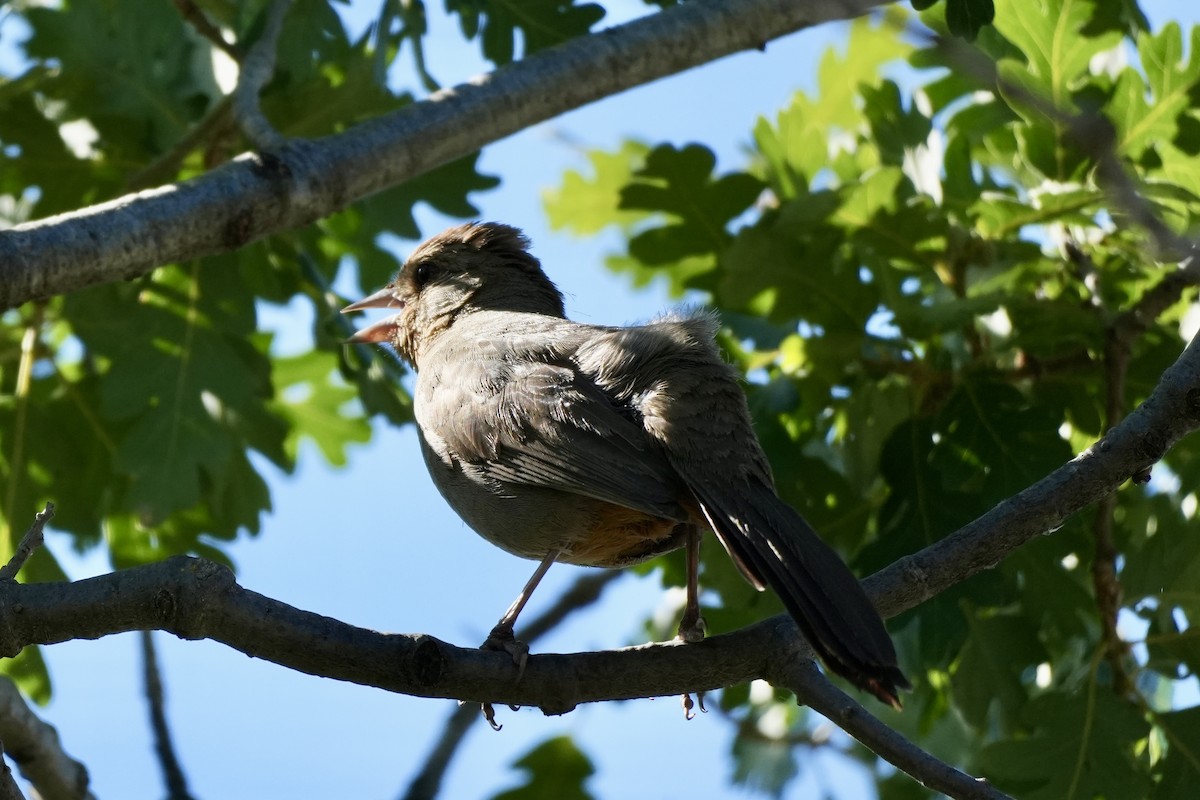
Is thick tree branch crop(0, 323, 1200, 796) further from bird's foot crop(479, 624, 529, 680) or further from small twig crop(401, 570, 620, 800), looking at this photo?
small twig crop(401, 570, 620, 800)

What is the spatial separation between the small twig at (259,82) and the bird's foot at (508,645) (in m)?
1.62

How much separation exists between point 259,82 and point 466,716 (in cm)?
238

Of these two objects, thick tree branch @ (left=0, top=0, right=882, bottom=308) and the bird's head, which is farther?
the bird's head

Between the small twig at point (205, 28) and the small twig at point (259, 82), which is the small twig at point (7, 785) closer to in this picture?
the small twig at point (259, 82)

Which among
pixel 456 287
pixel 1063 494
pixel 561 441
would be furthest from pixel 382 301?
pixel 1063 494

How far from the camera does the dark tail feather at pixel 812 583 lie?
10.3ft

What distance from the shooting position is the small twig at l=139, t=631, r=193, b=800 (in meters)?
4.75

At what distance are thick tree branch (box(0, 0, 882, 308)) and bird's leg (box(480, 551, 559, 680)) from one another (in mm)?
1273

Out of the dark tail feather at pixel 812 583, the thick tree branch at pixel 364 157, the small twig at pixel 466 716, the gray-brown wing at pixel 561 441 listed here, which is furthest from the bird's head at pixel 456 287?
the dark tail feather at pixel 812 583

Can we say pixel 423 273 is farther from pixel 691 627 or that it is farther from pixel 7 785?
pixel 7 785

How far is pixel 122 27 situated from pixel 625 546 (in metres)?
3.04

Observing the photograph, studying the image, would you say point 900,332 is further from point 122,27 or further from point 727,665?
point 122,27

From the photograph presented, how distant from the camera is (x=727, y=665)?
11.3 ft

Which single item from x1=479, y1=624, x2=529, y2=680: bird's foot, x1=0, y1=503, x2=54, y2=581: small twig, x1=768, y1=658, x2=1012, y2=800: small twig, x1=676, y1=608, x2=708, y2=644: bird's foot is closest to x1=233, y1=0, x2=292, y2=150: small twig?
x1=0, y1=503, x2=54, y2=581: small twig
